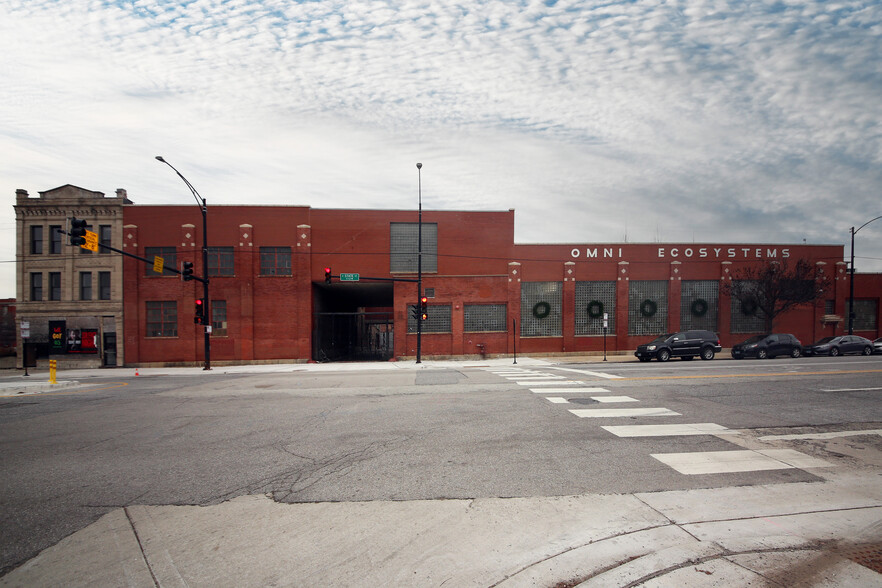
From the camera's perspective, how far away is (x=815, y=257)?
35.0 metres

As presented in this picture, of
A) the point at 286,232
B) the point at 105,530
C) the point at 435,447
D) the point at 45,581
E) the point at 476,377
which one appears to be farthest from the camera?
the point at 286,232

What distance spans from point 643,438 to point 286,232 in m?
26.8

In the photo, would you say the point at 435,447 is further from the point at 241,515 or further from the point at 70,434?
the point at 70,434

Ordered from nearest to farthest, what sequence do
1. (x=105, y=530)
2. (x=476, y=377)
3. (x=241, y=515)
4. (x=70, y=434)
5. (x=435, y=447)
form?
(x=105, y=530), (x=241, y=515), (x=435, y=447), (x=70, y=434), (x=476, y=377)

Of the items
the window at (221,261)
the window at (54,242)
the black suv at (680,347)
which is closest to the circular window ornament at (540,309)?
the black suv at (680,347)

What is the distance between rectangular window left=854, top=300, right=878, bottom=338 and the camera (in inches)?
1433

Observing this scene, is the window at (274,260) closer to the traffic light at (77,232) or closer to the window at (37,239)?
the traffic light at (77,232)

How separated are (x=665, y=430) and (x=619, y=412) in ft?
5.12

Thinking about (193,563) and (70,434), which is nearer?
(193,563)

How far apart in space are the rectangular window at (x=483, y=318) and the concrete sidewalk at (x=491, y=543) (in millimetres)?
25575

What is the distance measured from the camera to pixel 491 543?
14.3 feet

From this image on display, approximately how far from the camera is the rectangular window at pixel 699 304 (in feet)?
110

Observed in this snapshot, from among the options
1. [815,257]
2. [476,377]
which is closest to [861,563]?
Answer: [476,377]

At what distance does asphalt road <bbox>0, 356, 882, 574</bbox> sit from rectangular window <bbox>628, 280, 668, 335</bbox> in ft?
60.5
